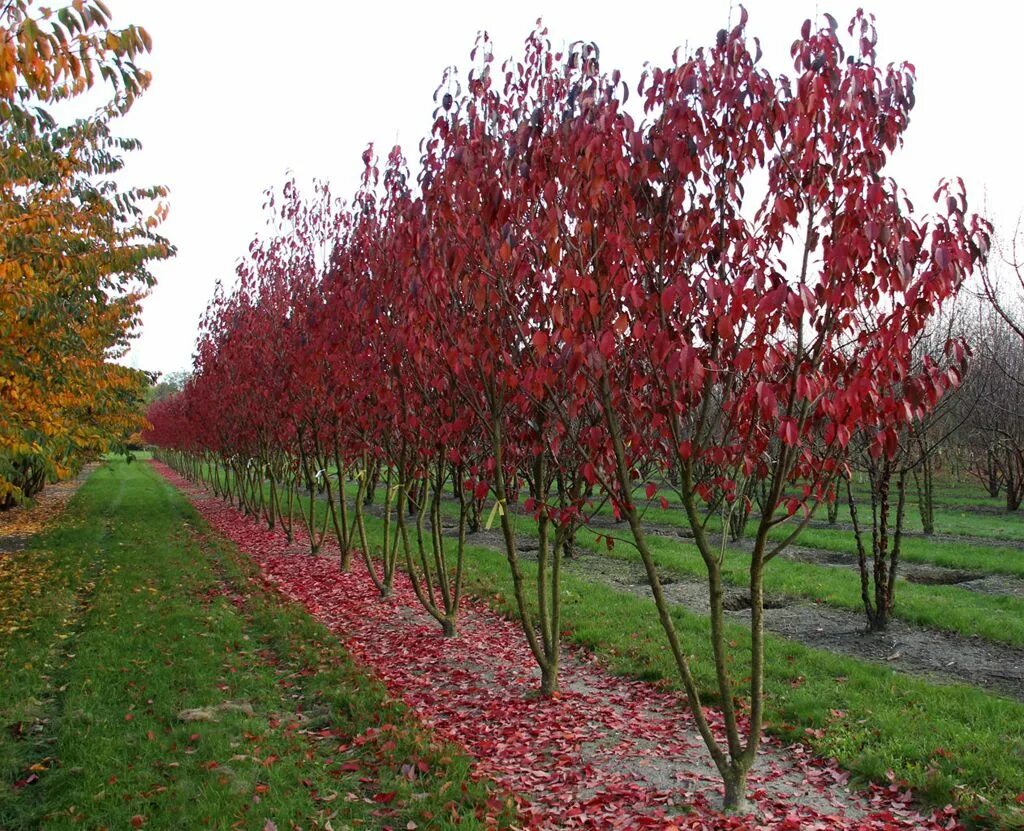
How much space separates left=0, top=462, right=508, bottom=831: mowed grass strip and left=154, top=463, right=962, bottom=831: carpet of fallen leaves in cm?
37

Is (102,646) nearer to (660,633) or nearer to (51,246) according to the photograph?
(51,246)

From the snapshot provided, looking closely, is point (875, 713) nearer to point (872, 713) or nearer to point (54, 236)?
point (872, 713)

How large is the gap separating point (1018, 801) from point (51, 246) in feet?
28.1

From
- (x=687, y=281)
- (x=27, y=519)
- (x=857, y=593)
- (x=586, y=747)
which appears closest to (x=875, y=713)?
(x=586, y=747)

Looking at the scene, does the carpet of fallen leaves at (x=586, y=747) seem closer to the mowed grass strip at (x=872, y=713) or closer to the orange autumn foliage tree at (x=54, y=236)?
the mowed grass strip at (x=872, y=713)

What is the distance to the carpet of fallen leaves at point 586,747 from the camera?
409 cm

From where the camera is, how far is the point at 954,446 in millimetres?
25141

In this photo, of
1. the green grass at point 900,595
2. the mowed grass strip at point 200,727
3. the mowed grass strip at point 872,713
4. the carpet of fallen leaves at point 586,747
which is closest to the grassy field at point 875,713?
the mowed grass strip at point 872,713

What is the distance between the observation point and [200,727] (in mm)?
5160

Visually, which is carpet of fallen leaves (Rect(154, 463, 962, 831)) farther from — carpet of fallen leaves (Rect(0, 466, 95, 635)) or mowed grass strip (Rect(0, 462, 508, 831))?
carpet of fallen leaves (Rect(0, 466, 95, 635))

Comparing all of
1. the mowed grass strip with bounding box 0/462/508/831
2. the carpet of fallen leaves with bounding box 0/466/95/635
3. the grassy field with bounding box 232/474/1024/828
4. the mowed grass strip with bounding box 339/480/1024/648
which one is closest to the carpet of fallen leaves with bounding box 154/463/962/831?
the grassy field with bounding box 232/474/1024/828

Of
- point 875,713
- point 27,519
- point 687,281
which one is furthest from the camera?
point 27,519

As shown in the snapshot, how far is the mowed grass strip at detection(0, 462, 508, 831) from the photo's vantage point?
4.12 meters

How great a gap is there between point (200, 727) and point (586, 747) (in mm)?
2624
